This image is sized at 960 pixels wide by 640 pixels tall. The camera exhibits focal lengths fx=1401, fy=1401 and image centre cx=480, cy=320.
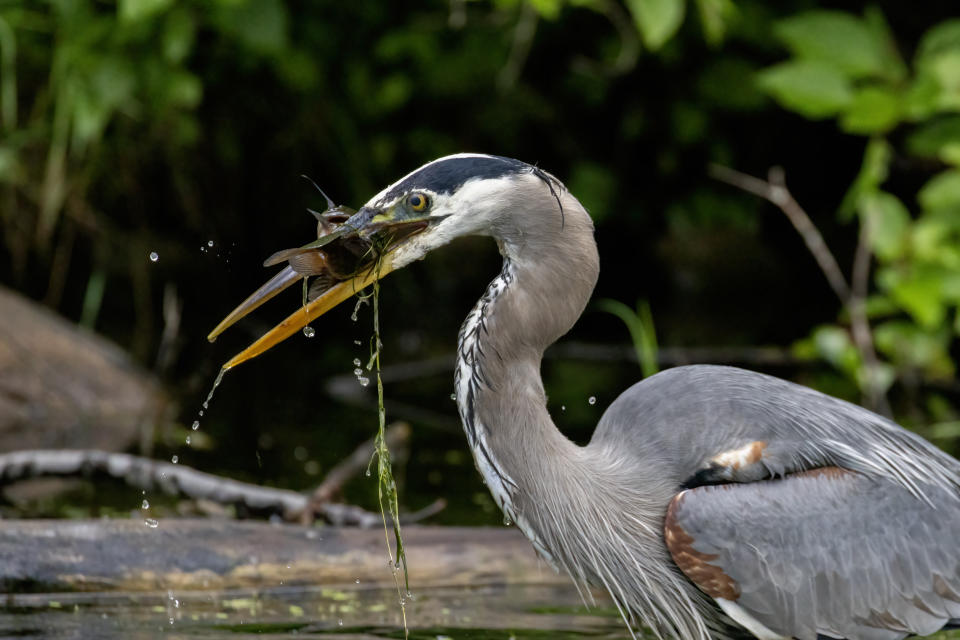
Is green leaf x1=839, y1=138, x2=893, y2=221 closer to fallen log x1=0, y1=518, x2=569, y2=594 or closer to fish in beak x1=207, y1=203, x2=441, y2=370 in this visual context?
fallen log x1=0, y1=518, x2=569, y2=594

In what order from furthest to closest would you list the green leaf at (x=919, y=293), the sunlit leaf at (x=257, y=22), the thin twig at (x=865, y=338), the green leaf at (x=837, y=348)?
the sunlit leaf at (x=257, y=22) < the green leaf at (x=837, y=348) < the green leaf at (x=919, y=293) < the thin twig at (x=865, y=338)

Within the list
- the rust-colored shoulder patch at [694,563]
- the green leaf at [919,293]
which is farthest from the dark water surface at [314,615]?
the green leaf at [919,293]

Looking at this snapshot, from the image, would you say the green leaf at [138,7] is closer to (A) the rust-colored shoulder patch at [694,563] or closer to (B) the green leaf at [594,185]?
(B) the green leaf at [594,185]

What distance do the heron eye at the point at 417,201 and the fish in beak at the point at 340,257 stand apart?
0.02 meters

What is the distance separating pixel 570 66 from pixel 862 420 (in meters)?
7.16

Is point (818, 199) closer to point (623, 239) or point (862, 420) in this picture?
point (623, 239)

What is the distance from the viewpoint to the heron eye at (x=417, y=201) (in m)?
3.45

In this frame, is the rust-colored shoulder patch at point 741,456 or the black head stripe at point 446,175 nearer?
the black head stripe at point 446,175

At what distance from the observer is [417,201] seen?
3.45m

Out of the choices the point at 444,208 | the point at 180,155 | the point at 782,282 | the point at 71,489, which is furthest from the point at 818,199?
the point at 444,208

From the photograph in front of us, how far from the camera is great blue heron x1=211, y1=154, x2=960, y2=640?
3553mm

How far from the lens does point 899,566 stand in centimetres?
376

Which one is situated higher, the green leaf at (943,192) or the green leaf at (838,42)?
the green leaf at (838,42)

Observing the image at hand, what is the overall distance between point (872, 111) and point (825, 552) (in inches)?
174
